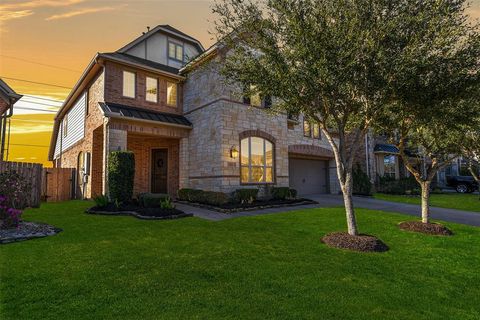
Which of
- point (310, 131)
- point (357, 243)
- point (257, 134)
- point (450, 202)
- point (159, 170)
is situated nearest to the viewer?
point (357, 243)

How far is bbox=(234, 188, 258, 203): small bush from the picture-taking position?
39.5 ft

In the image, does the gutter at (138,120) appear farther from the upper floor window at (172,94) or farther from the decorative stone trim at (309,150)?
the decorative stone trim at (309,150)

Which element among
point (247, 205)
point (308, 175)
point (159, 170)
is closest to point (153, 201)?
point (247, 205)

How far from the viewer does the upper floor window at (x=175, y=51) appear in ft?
53.4

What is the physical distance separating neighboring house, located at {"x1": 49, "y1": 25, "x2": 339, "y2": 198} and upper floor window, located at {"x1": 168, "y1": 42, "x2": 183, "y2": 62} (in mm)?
61

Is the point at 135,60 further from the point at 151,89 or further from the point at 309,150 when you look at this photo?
the point at 309,150

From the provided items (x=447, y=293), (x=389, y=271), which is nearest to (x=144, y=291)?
(x=389, y=271)

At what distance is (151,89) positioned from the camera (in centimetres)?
1402

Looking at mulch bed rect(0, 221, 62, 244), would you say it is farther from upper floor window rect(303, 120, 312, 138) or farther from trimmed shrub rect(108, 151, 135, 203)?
upper floor window rect(303, 120, 312, 138)

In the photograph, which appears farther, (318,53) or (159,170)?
(159,170)

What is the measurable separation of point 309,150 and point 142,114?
1076 centimetres

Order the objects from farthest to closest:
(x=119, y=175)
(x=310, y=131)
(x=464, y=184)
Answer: (x=464, y=184) < (x=310, y=131) < (x=119, y=175)

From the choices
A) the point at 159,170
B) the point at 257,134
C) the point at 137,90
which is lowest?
the point at 159,170

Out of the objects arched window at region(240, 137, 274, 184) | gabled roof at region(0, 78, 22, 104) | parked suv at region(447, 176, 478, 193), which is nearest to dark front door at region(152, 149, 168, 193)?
arched window at region(240, 137, 274, 184)
